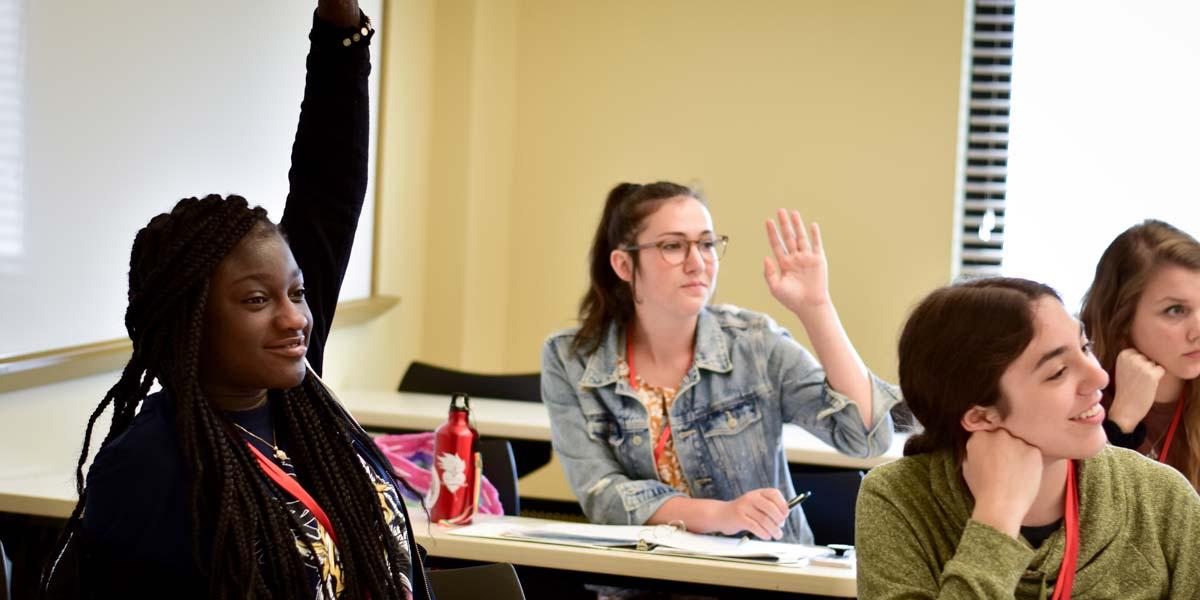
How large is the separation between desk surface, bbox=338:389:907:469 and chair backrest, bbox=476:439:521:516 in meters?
0.59

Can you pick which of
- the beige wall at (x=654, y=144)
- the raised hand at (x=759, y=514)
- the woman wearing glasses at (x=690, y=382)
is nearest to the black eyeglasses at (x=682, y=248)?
the woman wearing glasses at (x=690, y=382)

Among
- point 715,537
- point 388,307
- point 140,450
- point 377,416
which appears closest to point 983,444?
point 715,537

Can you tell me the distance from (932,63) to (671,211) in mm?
2519

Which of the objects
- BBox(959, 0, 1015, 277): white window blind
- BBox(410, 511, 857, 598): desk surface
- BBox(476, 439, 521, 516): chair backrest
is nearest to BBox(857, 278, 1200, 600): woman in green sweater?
BBox(410, 511, 857, 598): desk surface

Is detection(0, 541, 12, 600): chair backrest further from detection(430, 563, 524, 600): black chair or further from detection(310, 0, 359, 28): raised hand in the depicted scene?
detection(310, 0, 359, 28): raised hand

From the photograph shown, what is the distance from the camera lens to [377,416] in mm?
3756

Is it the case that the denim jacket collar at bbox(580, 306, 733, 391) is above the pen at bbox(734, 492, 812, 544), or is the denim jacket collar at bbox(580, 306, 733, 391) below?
above

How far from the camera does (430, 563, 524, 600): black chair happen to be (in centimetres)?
204

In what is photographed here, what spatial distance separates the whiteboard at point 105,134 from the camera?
266 centimetres

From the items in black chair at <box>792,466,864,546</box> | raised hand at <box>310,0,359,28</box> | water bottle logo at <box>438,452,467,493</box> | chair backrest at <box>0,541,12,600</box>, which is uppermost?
raised hand at <box>310,0,359,28</box>

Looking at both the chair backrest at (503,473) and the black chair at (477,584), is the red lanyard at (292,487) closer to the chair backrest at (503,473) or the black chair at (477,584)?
the black chair at (477,584)

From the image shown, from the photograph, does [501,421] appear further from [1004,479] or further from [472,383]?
[1004,479]

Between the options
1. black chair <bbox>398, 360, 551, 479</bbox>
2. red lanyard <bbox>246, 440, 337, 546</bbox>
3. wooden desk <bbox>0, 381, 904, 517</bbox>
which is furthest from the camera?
black chair <bbox>398, 360, 551, 479</bbox>

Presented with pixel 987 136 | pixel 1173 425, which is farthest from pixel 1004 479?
pixel 987 136
